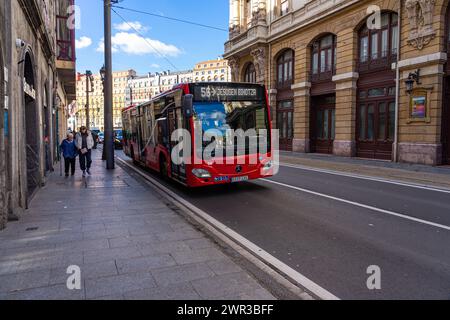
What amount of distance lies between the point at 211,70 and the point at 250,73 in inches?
3593

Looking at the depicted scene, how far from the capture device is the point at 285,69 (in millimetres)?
28062

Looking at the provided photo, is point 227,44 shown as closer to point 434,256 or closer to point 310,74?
point 310,74

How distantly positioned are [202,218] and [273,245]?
6.75 feet

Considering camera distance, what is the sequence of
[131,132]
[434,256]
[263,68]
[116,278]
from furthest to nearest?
[263,68]
[131,132]
[434,256]
[116,278]

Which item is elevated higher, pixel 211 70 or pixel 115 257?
pixel 211 70

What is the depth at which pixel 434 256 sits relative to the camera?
4.74 meters

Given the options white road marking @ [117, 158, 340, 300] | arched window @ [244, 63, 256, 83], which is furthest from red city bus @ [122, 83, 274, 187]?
arched window @ [244, 63, 256, 83]

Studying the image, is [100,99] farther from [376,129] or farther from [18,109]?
[18,109]

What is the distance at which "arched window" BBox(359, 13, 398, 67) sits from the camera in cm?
1854

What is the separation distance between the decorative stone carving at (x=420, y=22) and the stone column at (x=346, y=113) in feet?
13.6

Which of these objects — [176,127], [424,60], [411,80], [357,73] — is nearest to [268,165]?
[176,127]

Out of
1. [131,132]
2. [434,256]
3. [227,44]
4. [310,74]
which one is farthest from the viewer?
[227,44]

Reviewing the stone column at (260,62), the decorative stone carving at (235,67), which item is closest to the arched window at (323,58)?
the stone column at (260,62)

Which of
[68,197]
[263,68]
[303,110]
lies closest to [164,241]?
[68,197]
